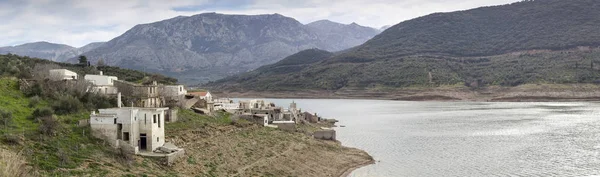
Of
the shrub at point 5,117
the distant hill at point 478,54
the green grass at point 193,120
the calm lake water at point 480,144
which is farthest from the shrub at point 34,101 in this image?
the distant hill at point 478,54

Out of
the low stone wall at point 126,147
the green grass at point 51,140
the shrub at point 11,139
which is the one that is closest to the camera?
the green grass at point 51,140

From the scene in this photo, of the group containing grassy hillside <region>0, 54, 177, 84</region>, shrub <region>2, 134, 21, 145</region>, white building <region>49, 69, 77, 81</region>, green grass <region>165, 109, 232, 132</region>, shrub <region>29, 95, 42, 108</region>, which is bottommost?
green grass <region>165, 109, 232, 132</region>

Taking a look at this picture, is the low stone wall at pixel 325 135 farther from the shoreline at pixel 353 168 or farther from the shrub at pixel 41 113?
the shrub at pixel 41 113

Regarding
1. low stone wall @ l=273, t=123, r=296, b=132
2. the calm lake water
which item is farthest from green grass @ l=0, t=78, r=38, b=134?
low stone wall @ l=273, t=123, r=296, b=132

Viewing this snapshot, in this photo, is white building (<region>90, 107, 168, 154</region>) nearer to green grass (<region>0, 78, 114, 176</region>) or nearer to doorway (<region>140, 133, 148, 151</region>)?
doorway (<region>140, 133, 148, 151</region>)

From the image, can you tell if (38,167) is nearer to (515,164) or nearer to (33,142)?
(33,142)

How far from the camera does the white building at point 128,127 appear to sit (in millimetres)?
21812

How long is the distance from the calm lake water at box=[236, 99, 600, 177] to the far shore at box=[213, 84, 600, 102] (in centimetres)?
3192

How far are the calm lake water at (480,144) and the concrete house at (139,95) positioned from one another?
46.7 feet

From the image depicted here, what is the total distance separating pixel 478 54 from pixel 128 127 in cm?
14582

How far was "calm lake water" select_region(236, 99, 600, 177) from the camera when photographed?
31766 mm

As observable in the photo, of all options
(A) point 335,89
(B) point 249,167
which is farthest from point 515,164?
(A) point 335,89

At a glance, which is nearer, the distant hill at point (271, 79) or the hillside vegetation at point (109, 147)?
the hillside vegetation at point (109, 147)

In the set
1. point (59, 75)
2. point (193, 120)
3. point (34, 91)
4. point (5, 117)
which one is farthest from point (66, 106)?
point (59, 75)
